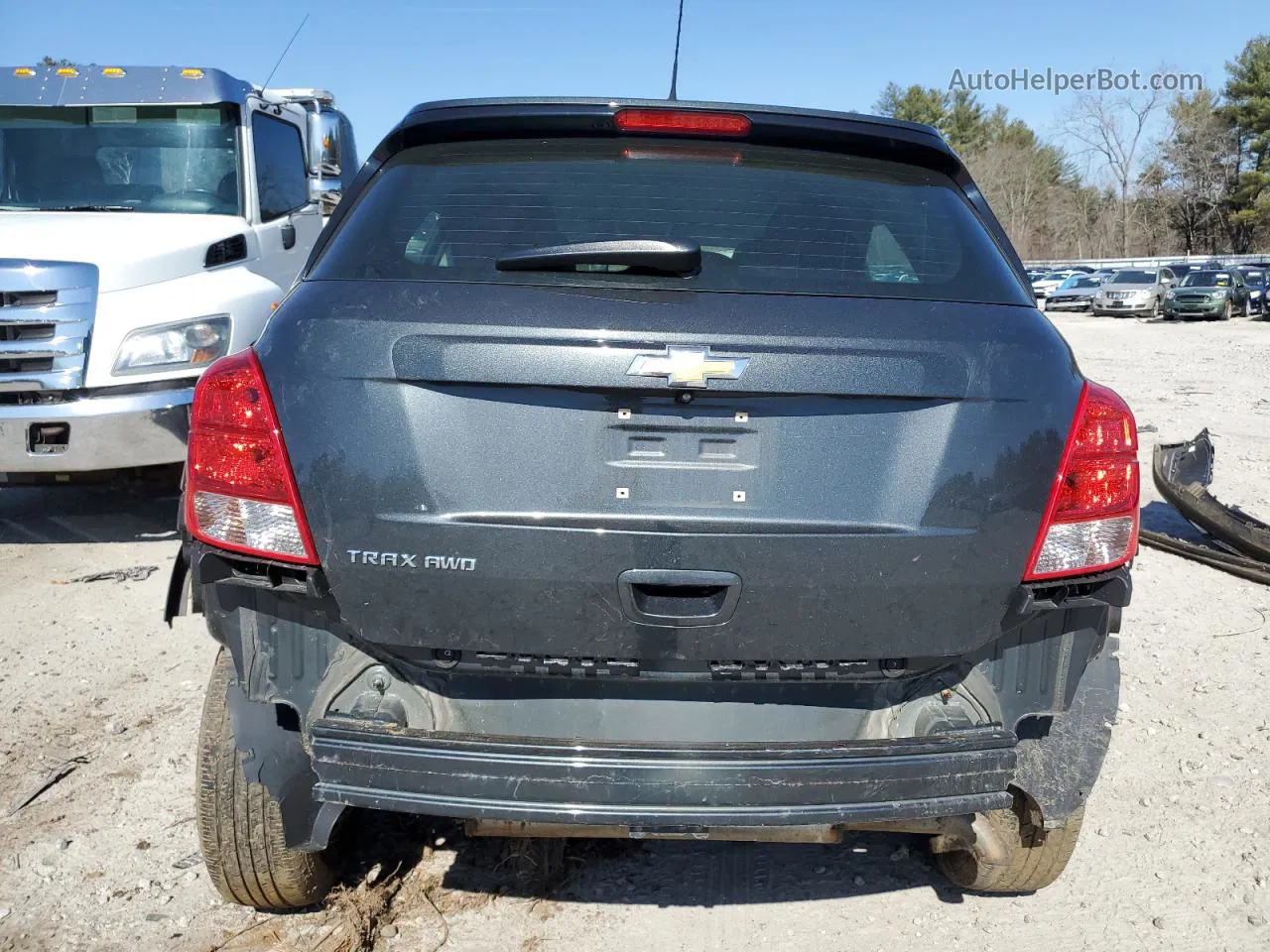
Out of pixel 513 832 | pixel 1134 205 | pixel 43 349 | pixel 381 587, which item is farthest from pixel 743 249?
pixel 1134 205

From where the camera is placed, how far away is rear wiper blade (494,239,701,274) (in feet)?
7.41

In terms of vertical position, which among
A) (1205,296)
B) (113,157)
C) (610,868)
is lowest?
(1205,296)

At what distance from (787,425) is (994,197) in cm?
8302

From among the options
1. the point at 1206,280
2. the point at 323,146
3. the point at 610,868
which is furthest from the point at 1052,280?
the point at 610,868

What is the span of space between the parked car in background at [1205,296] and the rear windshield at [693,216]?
3248cm

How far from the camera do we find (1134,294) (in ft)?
111

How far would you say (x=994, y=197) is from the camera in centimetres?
7856

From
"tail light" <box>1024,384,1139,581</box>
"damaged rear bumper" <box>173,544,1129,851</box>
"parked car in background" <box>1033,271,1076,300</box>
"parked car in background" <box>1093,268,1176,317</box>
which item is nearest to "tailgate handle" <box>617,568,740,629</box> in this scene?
"damaged rear bumper" <box>173,544,1129,851</box>

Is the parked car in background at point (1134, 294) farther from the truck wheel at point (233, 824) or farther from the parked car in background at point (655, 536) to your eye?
the truck wheel at point (233, 824)

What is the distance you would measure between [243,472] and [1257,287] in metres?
37.0

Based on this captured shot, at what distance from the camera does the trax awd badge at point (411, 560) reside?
2.16 metres

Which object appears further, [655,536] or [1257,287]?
[1257,287]

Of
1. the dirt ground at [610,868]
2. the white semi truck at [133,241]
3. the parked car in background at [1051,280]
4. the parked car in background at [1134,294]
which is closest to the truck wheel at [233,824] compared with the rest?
the dirt ground at [610,868]

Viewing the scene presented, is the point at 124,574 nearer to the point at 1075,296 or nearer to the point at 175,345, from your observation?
the point at 175,345
